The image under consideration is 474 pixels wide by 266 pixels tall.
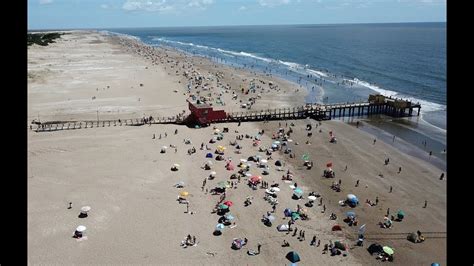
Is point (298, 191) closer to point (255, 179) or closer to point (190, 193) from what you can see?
point (255, 179)

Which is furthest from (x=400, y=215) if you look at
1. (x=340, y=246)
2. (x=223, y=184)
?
(x=223, y=184)

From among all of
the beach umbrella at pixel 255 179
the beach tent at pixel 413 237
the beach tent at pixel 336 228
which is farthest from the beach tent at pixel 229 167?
the beach tent at pixel 413 237

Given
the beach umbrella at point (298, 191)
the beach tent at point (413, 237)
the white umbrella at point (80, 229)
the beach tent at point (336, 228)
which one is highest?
the beach umbrella at point (298, 191)

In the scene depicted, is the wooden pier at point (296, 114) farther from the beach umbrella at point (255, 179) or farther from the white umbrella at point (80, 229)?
the white umbrella at point (80, 229)

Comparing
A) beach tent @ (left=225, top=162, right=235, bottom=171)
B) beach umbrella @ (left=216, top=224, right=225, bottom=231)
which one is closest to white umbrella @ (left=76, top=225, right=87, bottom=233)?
beach umbrella @ (left=216, top=224, right=225, bottom=231)

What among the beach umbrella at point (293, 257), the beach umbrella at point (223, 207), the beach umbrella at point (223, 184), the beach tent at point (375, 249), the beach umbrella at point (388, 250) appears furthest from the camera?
the beach umbrella at point (223, 184)
